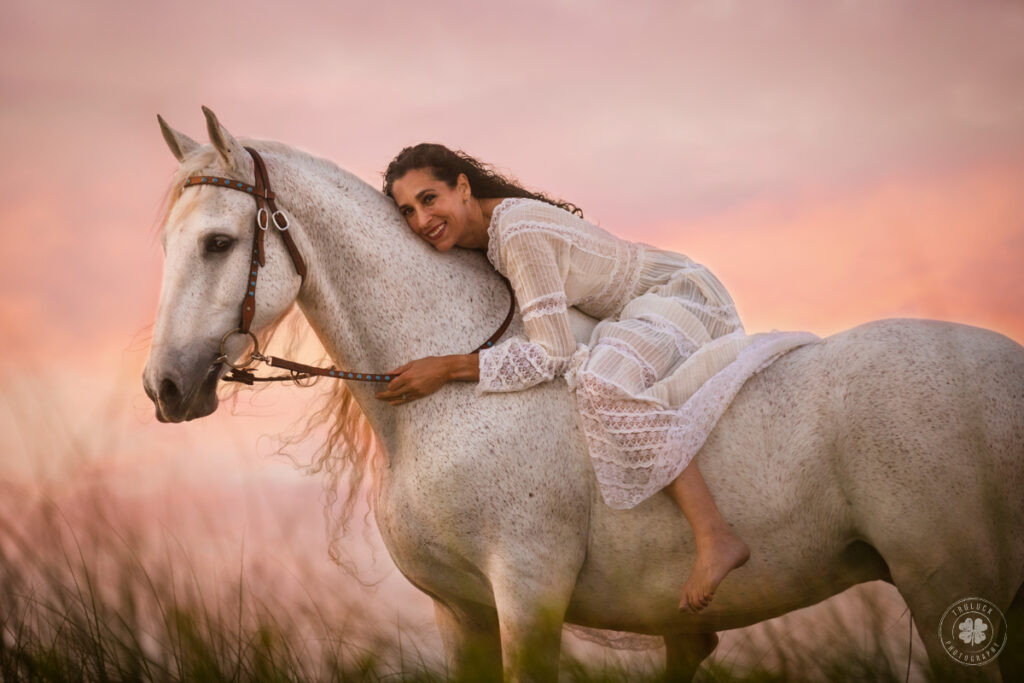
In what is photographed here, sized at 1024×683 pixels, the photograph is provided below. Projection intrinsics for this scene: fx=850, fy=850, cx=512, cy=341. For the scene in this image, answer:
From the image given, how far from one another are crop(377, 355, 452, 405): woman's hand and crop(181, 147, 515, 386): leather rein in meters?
0.07

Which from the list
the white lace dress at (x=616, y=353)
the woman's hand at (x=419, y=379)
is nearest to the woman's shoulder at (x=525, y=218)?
the white lace dress at (x=616, y=353)

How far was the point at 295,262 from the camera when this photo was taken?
3.26 metres

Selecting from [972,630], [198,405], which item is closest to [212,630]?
[198,405]

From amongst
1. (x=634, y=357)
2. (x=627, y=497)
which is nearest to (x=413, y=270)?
(x=634, y=357)

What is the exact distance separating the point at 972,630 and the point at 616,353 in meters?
1.57

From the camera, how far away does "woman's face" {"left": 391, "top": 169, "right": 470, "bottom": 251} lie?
361cm

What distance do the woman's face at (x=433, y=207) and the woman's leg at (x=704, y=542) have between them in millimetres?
1388

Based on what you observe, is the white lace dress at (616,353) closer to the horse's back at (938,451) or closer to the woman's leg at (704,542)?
the woman's leg at (704,542)

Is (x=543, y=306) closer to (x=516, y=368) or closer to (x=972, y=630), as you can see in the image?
Result: (x=516, y=368)

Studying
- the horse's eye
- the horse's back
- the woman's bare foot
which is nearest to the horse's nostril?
the horse's eye

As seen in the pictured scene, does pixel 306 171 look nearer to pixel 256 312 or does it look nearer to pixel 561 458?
pixel 256 312

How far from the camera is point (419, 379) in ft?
10.9

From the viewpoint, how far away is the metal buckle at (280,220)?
10.6 ft

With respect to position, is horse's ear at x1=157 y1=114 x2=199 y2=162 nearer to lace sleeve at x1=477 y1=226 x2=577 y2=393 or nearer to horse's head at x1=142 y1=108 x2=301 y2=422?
horse's head at x1=142 y1=108 x2=301 y2=422
